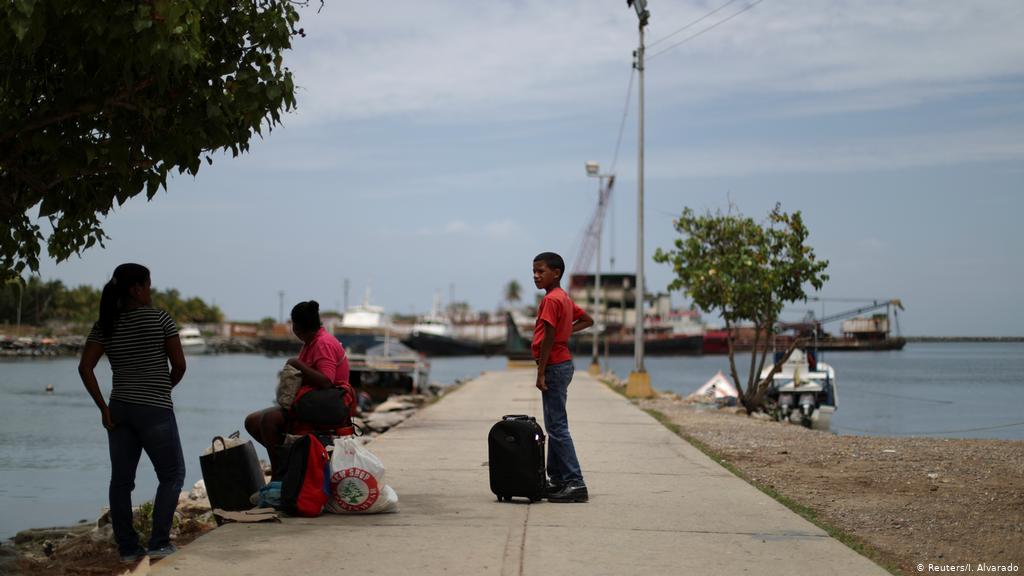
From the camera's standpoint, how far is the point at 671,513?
8133mm

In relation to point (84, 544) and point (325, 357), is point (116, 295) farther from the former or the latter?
point (84, 544)

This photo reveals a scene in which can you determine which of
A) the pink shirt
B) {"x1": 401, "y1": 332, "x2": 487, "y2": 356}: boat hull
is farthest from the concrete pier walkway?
{"x1": 401, "y1": 332, "x2": 487, "y2": 356}: boat hull

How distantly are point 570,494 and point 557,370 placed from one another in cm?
95

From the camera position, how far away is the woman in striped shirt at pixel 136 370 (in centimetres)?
679

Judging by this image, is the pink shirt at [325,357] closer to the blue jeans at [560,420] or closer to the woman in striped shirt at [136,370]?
the woman in striped shirt at [136,370]

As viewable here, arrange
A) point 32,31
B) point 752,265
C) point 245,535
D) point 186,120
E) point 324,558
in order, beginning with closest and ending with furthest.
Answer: point 32,31, point 324,558, point 245,535, point 186,120, point 752,265

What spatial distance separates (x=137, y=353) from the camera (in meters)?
6.80

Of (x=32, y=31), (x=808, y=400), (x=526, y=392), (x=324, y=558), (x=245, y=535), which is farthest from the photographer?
(x=526, y=392)

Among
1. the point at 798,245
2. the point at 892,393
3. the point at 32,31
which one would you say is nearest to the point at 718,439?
the point at 798,245

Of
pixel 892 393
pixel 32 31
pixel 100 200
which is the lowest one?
pixel 892 393

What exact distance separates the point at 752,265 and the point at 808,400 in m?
5.03

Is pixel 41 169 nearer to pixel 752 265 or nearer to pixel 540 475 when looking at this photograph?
pixel 540 475

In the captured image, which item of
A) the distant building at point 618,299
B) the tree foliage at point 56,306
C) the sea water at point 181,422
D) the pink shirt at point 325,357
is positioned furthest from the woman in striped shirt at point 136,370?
the distant building at point 618,299

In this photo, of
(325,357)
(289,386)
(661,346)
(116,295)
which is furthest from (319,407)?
(661,346)
